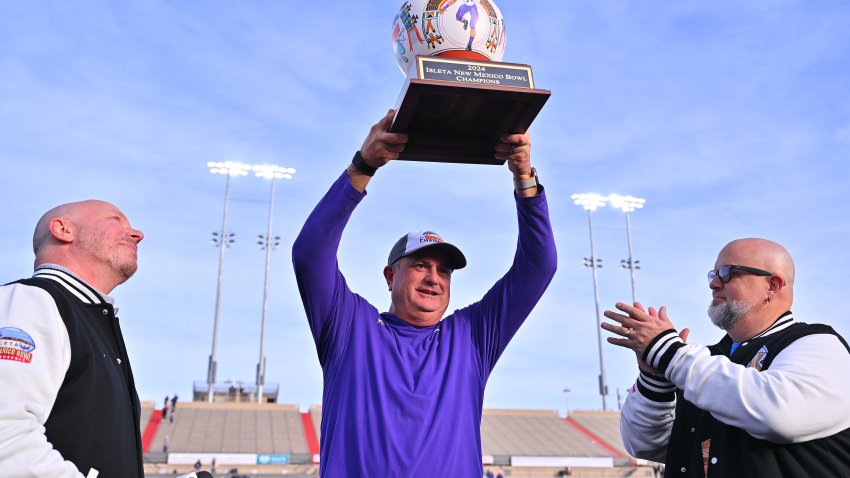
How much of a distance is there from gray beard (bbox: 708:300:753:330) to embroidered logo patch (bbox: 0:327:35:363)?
2.87 metres

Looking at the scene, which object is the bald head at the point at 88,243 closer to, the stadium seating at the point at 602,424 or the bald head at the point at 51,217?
the bald head at the point at 51,217

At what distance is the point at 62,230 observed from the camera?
9.98 ft

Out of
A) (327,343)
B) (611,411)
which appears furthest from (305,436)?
(327,343)

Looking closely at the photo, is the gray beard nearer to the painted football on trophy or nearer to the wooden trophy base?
the wooden trophy base

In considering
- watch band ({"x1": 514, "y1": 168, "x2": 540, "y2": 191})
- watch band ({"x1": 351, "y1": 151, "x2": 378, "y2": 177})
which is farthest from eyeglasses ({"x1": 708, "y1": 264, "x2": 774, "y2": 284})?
watch band ({"x1": 351, "y1": 151, "x2": 378, "y2": 177})

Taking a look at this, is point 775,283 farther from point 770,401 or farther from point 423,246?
point 423,246

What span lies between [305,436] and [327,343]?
104 feet

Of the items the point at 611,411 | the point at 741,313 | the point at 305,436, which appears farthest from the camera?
the point at 611,411

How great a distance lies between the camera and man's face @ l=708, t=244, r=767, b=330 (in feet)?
10.8

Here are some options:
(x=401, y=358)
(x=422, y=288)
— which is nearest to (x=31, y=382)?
(x=401, y=358)

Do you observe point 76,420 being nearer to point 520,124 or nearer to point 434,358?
point 434,358

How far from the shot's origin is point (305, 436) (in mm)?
33625

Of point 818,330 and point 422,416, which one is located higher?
point 818,330

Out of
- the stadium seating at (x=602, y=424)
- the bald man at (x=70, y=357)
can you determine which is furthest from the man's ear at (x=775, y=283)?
the stadium seating at (x=602, y=424)
